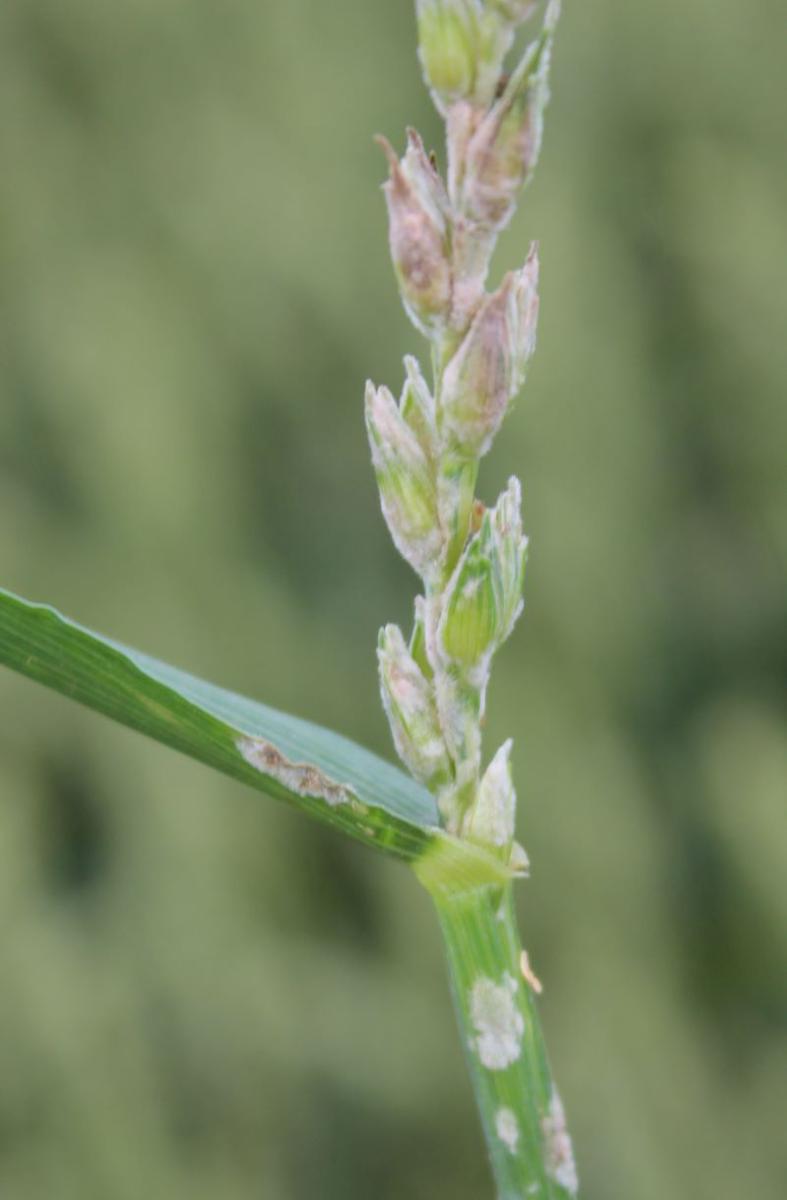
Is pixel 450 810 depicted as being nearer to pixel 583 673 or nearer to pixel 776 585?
pixel 583 673

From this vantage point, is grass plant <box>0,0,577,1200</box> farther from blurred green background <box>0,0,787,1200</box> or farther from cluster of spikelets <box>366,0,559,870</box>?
blurred green background <box>0,0,787,1200</box>

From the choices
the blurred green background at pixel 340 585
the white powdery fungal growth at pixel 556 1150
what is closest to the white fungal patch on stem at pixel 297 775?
the white powdery fungal growth at pixel 556 1150

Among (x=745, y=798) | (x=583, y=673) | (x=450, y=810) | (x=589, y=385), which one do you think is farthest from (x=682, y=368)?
(x=450, y=810)

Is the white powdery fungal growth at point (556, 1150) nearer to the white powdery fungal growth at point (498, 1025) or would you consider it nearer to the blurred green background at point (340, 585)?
the white powdery fungal growth at point (498, 1025)

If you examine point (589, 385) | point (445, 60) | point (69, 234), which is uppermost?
point (69, 234)

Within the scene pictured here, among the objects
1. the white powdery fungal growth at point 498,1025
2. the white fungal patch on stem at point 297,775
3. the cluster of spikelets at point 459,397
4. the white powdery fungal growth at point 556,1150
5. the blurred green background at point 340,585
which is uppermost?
the blurred green background at point 340,585

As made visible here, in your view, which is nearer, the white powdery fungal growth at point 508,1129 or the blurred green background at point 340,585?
the white powdery fungal growth at point 508,1129
